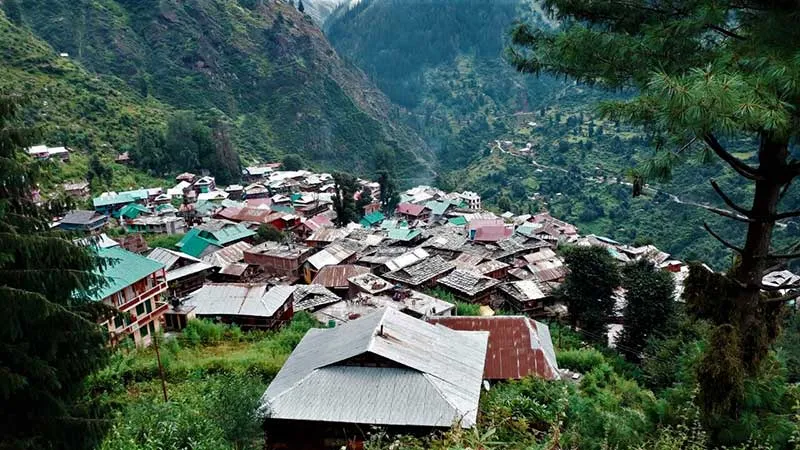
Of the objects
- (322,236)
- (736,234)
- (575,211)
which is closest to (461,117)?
(575,211)

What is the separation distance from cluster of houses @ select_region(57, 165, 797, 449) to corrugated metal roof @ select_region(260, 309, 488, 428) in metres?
0.03

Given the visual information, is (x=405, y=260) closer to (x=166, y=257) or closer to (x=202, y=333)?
(x=166, y=257)

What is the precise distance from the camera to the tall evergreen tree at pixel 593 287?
21766 millimetres

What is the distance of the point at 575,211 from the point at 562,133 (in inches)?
1168

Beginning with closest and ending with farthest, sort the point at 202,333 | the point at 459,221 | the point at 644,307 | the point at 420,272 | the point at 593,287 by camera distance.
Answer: the point at 202,333
the point at 644,307
the point at 593,287
the point at 420,272
the point at 459,221

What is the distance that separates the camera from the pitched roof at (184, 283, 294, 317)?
18203 millimetres

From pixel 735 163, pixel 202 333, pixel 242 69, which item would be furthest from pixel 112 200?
pixel 242 69

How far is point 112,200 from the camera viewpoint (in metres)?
41.6

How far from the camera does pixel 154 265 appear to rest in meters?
16.9

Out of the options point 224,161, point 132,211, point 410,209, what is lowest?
point 132,211

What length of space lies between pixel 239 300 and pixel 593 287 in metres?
15.0

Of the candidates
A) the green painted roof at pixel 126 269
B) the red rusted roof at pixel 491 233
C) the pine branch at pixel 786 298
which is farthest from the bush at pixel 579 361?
the red rusted roof at pixel 491 233

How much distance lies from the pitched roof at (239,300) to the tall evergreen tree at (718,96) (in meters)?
15.4

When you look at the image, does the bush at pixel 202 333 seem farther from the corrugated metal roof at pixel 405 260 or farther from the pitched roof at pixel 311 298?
the corrugated metal roof at pixel 405 260
